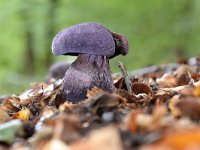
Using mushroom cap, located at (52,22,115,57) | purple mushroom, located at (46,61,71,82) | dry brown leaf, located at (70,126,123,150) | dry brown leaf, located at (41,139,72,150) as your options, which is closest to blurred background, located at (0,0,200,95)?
purple mushroom, located at (46,61,71,82)

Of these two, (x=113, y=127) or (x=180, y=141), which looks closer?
(x=180, y=141)

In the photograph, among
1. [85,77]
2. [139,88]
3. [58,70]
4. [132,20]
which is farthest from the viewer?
[132,20]

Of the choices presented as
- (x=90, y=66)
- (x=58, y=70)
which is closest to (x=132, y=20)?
(x=58, y=70)

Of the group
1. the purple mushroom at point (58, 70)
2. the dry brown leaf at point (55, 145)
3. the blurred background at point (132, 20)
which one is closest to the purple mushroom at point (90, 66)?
the dry brown leaf at point (55, 145)

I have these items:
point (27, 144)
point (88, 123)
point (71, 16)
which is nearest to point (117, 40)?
point (88, 123)

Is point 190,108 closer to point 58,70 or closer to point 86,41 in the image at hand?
point 86,41

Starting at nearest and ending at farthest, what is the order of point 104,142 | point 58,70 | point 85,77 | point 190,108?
point 104,142, point 190,108, point 85,77, point 58,70

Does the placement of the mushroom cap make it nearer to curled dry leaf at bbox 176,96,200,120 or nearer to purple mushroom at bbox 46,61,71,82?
curled dry leaf at bbox 176,96,200,120
